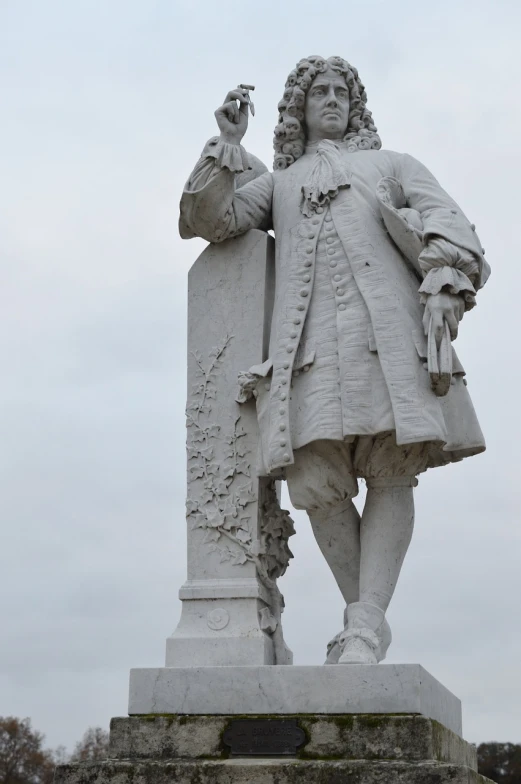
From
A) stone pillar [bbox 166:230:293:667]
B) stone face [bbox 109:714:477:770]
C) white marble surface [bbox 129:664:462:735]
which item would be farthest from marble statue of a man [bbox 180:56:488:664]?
stone face [bbox 109:714:477:770]

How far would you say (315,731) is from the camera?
5.78m

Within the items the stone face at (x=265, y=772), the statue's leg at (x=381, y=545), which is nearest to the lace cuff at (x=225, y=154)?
the statue's leg at (x=381, y=545)

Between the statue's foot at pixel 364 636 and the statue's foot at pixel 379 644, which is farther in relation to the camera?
the statue's foot at pixel 379 644

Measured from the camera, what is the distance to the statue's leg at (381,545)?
21.2 feet

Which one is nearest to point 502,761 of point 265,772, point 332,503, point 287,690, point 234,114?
point 332,503

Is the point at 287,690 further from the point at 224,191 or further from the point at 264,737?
the point at 224,191

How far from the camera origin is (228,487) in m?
6.82

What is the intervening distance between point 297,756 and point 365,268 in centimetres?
266

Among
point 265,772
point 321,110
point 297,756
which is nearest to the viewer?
point 265,772

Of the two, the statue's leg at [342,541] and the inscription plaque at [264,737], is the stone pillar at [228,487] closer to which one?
the statue's leg at [342,541]

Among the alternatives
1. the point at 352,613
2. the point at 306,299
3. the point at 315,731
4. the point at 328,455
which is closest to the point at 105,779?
the point at 315,731

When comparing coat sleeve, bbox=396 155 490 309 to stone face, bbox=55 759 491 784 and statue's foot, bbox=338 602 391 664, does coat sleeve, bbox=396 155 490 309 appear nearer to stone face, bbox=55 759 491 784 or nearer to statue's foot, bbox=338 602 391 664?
statue's foot, bbox=338 602 391 664

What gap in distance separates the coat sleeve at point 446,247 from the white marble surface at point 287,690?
2.04 m

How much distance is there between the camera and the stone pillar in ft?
21.2
